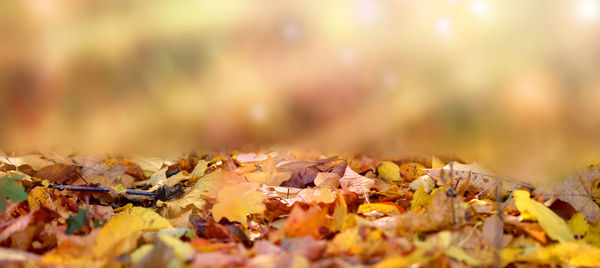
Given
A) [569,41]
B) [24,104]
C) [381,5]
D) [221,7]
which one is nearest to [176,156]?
[221,7]

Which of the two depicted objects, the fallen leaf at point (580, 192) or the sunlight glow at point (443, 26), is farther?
the sunlight glow at point (443, 26)

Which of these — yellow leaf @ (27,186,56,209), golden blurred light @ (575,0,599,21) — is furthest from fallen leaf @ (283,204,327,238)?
golden blurred light @ (575,0,599,21)

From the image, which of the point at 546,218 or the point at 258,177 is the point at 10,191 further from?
the point at 546,218

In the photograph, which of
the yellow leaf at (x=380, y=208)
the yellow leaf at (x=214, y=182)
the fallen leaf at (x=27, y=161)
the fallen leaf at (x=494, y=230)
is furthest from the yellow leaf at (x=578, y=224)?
the fallen leaf at (x=27, y=161)

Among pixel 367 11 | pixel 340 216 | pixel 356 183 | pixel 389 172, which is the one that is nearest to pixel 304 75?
pixel 367 11

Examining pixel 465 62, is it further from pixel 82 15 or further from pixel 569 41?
pixel 82 15

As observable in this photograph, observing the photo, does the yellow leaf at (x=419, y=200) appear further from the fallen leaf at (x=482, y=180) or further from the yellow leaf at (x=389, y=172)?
the yellow leaf at (x=389, y=172)

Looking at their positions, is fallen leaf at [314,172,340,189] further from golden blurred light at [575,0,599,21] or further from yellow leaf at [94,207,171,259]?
golden blurred light at [575,0,599,21]

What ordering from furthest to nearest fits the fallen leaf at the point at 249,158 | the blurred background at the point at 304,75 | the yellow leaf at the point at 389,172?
the blurred background at the point at 304,75 → the fallen leaf at the point at 249,158 → the yellow leaf at the point at 389,172
